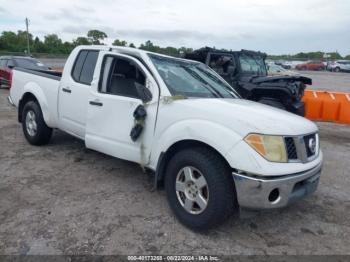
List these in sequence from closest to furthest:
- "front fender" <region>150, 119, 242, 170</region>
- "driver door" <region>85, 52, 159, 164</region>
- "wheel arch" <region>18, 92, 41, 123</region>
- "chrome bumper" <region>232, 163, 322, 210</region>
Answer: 1. "chrome bumper" <region>232, 163, 322, 210</region>
2. "front fender" <region>150, 119, 242, 170</region>
3. "driver door" <region>85, 52, 159, 164</region>
4. "wheel arch" <region>18, 92, 41, 123</region>

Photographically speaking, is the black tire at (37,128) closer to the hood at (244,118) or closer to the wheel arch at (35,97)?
the wheel arch at (35,97)

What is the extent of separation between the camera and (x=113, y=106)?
429 centimetres

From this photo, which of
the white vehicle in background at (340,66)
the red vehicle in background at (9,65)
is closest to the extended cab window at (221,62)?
the red vehicle in background at (9,65)

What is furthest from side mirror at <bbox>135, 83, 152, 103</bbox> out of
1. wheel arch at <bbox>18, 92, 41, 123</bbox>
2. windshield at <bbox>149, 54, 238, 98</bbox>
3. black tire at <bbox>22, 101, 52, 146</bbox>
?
wheel arch at <bbox>18, 92, 41, 123</bbox>

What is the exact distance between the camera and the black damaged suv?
784 centimetres

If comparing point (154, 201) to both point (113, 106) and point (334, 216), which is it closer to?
point (113, 106)

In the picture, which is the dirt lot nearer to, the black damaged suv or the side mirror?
the side mirror

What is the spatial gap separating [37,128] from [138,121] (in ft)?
8.95

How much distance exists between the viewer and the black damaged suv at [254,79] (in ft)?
25.7

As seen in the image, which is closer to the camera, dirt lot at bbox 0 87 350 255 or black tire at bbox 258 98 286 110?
dirt lot at bbox 0 87 350 255

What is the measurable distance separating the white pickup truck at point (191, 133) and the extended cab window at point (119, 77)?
0.04 feet

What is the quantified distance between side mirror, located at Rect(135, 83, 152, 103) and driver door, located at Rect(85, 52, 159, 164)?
0.04 metres

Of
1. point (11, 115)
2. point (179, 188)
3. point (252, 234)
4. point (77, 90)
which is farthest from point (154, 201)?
point (11, 115)

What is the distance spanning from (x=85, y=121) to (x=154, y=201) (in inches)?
61.5
